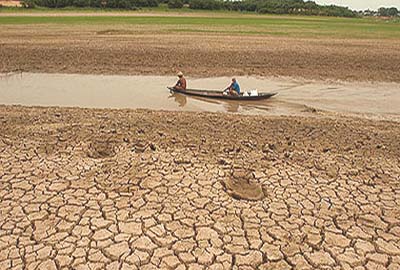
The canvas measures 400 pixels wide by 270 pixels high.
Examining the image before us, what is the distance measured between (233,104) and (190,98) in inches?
67.6

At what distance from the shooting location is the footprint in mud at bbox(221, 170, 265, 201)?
263 inches

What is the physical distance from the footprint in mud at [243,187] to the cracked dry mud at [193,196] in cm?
9

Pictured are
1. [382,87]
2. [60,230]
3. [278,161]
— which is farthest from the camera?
[382,87]

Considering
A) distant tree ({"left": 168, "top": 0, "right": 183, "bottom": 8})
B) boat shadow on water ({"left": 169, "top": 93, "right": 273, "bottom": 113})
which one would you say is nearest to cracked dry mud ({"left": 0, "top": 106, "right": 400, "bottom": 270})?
boat shadow on water ({"left": 169, "top": 93, "right": 273, "bottom": 113})

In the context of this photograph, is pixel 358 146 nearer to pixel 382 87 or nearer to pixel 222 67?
pixel 382 87

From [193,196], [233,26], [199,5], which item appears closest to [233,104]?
[193,196]

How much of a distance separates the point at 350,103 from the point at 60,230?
1174cm

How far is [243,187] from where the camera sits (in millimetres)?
7020

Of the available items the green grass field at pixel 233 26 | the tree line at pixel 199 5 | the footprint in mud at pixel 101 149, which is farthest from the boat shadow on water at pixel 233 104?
the tree line at pixel 199 5

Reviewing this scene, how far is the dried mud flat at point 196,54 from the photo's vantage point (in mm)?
19672

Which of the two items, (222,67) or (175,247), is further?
(222,67)

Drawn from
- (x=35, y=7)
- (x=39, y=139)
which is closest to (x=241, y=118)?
(x=39, y=139)

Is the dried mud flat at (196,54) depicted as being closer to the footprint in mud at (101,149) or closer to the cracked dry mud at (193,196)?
the cracked dry mud at (193,196)

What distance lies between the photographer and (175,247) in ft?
17.4
